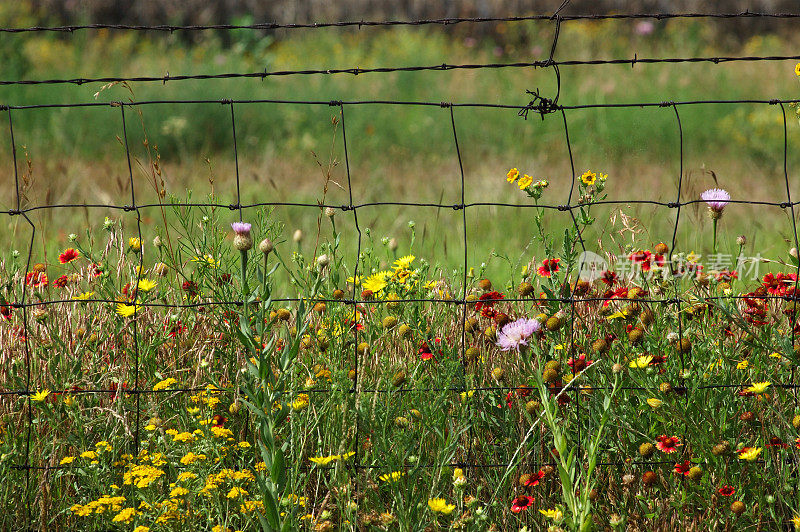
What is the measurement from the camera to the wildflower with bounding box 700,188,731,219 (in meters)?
2.63

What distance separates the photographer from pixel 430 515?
226 cm

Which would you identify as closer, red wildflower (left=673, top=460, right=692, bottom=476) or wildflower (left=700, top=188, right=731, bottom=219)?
red wildflower (left=673, top=460, right=692, bottom=476)

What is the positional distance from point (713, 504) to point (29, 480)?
184 cm

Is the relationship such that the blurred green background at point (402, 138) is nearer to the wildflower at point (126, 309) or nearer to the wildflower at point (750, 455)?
the wildflower at point (126, 309)

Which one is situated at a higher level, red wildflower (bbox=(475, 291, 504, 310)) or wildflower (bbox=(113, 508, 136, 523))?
red wildflower (bbox=(475, 291, 504, 310))

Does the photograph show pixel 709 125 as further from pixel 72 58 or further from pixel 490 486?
pixel 72 58

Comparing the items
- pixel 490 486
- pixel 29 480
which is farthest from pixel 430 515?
pixel 29 480

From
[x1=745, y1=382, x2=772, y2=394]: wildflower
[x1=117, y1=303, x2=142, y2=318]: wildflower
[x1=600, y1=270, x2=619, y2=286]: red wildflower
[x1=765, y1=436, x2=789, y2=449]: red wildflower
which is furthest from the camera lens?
[x1=600, y1=270, x2=619, y2=286]: red wildflower

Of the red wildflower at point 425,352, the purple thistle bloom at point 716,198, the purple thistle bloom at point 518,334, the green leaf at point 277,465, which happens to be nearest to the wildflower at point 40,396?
the green leaf at point 277,465

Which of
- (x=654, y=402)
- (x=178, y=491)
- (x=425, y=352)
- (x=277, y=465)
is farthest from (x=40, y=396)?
(x=654, y=402)

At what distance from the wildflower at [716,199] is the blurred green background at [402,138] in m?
1.56

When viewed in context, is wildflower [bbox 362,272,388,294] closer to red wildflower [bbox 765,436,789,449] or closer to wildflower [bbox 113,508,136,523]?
wildflower [bbox 113,508,136,523]

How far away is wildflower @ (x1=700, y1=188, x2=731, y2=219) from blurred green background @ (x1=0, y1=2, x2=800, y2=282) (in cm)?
156

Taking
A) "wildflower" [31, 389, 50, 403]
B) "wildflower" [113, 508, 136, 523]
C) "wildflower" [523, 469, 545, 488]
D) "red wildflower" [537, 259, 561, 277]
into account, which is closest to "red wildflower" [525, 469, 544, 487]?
"wildflower" [523, 469, 545, 488]
